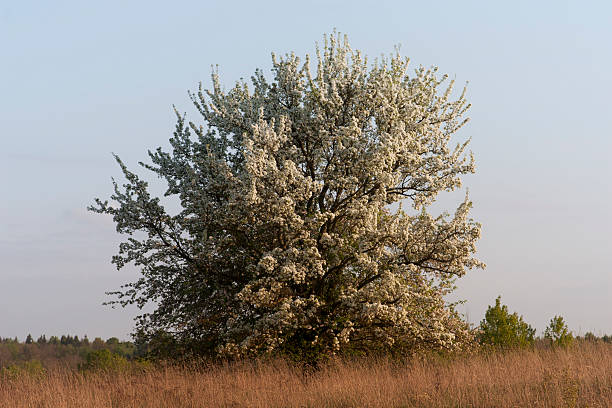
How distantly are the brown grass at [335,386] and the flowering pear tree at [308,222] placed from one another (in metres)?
1.39

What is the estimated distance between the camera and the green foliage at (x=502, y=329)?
27391 mm

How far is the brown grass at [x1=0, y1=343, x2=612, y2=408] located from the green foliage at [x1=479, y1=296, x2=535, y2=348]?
5.10 meters

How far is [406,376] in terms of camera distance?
20.3 metres

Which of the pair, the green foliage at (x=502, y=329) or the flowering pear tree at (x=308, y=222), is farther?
the green foliage at (x=502, y=329)

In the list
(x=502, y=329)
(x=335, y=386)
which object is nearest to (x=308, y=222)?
(x=335, y=386)

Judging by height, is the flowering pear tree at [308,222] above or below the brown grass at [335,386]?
above

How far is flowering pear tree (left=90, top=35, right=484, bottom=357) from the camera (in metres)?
21.3

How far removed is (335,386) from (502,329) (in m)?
12.4

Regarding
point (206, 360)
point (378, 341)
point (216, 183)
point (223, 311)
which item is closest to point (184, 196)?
point (216, 183)

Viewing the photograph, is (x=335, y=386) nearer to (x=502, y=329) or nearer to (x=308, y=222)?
(x=308, y=222)

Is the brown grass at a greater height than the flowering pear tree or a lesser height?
lesser

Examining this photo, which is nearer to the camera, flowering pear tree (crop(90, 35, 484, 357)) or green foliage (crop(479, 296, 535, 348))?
flowering pear tree (crop(90, 35, 484, 357))

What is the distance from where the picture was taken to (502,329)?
90.5 ft

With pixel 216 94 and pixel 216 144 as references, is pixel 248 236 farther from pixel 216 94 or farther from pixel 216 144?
pixel 216 94
